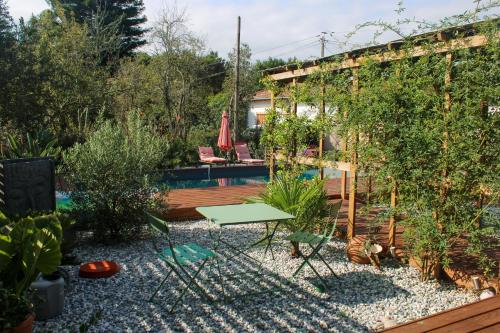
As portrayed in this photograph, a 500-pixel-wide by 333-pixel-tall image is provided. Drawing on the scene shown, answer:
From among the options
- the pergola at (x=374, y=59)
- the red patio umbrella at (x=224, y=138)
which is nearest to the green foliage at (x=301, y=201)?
the pergola at (x=374, y=59)

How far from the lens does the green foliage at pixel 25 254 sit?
9.86ft

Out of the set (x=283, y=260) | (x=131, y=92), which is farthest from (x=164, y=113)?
(x=283, y=260)

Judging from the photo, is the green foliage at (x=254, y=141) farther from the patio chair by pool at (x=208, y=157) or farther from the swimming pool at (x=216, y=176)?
the patio chair by pool at (x=208, y=157)

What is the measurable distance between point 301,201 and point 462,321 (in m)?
2.85

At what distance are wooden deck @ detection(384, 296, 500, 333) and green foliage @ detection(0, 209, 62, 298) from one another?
2.38 meters

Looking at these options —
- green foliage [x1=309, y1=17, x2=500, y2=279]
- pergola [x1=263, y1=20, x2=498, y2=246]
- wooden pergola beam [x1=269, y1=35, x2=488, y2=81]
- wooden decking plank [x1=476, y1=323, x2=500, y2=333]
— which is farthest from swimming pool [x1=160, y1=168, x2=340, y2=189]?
wooden decking plank [x1=476, y1=323, x2=500, y2=333]

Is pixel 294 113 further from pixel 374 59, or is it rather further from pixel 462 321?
pixel 462 321

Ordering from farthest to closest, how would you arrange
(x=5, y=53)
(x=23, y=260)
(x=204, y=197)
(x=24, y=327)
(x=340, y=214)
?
(x=5, y=53) → (x=204, y=197) → (x=340, y=214) → (x=23, y=260) → (x=24, y=327)

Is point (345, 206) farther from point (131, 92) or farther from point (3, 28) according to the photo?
point (131, 92)

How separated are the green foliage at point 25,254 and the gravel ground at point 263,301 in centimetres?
55

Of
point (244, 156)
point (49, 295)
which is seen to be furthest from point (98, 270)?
point (244, 156)

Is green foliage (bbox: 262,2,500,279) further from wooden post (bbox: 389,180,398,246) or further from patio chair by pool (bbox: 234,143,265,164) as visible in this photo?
patio chair by pool (bbox: 234,143,265,164)

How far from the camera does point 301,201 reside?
583 centimetres

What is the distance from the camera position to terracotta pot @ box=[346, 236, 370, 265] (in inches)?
203
